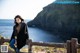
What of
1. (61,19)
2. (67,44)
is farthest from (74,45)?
(61,19)

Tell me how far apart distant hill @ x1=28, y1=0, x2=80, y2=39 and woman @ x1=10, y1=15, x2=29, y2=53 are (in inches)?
14.8

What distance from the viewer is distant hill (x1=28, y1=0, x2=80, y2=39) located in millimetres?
5707

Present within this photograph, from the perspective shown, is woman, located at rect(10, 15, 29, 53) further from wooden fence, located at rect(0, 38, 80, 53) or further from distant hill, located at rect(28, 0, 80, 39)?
distant hill, located at rect(28, 0, 80, 39)

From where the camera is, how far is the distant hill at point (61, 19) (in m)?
5.71

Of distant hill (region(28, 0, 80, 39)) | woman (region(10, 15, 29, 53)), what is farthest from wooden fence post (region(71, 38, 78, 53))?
woman (region(10, 15, 29, 53))

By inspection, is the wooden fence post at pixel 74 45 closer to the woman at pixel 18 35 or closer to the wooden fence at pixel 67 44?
the wooden fence at pixel 67 44

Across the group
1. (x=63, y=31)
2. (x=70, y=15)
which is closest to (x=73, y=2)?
(x=70, y=15)

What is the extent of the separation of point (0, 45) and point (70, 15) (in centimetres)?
197

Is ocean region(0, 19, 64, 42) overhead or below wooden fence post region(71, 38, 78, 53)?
overhead

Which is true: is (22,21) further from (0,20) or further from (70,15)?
(70,15)

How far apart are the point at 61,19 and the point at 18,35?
1153 mm

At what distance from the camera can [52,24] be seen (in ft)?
19.4

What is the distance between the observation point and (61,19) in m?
5.82

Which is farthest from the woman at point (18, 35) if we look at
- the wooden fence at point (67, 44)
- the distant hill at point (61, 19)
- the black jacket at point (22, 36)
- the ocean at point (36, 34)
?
the distant hill at point (61, 19)
